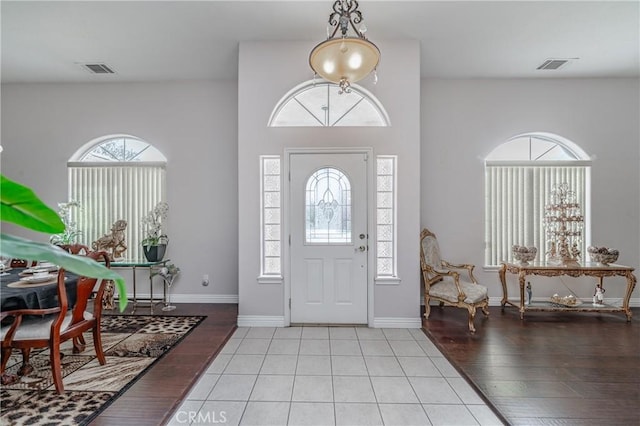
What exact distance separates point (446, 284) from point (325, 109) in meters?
2.69

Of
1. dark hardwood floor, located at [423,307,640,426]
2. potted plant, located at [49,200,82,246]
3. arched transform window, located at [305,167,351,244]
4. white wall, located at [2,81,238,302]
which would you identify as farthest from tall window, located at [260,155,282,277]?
potted plant, located at [49,200,82,246]

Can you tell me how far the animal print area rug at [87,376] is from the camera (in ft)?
6.77

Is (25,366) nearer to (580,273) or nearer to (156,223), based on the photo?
(156,223)

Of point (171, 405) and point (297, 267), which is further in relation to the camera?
point (297, 267)

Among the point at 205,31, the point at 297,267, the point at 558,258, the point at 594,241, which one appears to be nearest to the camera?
the point at 205,31

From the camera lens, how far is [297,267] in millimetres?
3742

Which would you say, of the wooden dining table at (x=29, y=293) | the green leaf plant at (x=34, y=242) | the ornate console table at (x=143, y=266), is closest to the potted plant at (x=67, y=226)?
the ornate console table at (x=143, y=266)

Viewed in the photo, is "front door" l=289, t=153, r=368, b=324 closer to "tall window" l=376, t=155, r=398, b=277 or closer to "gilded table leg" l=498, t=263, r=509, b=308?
"tall window" l=376, t=155, r=398, b=277

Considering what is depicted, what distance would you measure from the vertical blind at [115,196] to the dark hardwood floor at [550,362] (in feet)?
14.0

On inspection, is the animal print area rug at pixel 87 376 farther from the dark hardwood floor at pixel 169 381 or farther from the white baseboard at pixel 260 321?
the white baseboard at pixel 260 321

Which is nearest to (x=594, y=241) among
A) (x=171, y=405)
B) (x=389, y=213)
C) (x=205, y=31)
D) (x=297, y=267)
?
(x=389, y=213)

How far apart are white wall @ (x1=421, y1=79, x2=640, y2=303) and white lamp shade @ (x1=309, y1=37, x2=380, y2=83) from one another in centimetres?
279

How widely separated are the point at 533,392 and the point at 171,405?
263 centimetres

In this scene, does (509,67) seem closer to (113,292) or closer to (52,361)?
(52,361)
